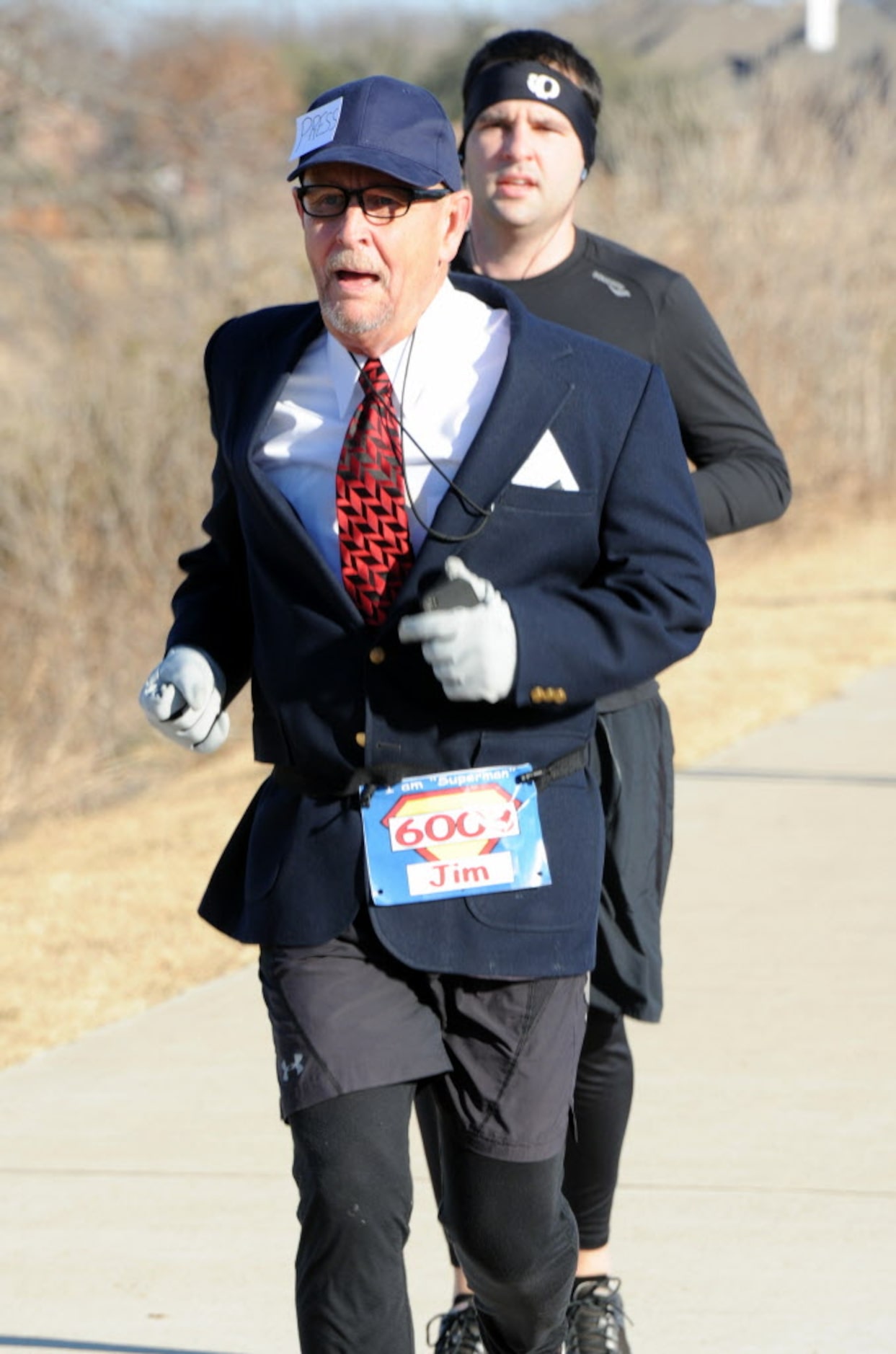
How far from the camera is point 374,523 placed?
292cm

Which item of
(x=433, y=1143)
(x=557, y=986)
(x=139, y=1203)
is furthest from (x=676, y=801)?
(x=557, y=986)

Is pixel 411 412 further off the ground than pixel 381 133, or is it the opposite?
pixel 381 133

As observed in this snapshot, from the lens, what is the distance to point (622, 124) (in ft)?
64.6

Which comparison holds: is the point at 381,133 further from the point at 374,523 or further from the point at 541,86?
the point at 541,86

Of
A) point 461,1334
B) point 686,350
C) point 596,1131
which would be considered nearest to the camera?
point 461,1334

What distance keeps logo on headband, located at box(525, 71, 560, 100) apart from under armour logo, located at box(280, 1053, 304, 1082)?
1.82 m

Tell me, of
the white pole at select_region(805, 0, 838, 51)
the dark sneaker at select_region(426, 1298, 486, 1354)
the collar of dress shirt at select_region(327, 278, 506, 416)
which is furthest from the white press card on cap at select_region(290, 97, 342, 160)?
the white pole at select_region(805, 0, 838, 51)

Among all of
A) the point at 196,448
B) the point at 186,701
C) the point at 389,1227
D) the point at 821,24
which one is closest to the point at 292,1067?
the point at 389,1227

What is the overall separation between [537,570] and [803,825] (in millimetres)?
5129

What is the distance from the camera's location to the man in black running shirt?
3580 mm

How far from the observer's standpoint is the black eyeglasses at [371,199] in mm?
2877

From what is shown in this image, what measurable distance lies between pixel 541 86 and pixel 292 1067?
185 cm

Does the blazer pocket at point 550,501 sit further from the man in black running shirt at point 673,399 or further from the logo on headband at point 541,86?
the logo on headband at point 541,86

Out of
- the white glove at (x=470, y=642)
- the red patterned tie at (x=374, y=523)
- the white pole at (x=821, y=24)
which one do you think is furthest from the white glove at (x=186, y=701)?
the white pole at (x=821, y=24)
